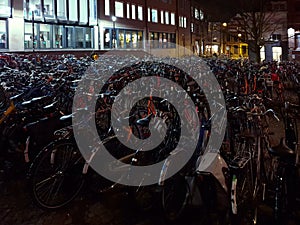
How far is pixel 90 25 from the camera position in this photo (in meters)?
32.2

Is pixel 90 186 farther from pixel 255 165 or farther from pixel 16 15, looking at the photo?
pixel 16 15

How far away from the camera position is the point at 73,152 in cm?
416

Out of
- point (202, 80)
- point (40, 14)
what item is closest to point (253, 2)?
point (40, 14)

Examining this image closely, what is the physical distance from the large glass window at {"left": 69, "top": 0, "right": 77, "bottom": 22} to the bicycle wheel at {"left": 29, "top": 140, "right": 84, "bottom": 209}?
27888 mm

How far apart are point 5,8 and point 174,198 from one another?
24330 mm

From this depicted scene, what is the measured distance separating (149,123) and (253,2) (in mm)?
23041

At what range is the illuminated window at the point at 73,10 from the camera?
30.2 metres

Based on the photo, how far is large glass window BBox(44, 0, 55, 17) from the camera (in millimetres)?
A: 27875

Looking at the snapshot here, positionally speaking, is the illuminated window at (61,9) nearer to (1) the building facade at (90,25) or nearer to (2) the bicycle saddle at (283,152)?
(1) the building facade at (90,25)

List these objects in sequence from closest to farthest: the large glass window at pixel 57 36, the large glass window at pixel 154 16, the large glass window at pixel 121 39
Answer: the large glass window at pixel 57 36
the large glass window at pixel 121 39
the large glass window at pixel 154 16

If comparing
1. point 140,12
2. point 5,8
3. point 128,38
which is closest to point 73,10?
point 5,8

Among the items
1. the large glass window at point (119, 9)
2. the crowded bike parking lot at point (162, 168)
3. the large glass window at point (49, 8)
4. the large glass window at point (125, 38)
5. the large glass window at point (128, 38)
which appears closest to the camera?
the crowded bike parking lot at point (162, 168)

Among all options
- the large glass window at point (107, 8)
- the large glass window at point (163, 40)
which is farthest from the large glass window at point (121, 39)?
the large glass window at point (163, 40)

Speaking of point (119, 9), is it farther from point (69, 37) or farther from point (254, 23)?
point (254, 23)
